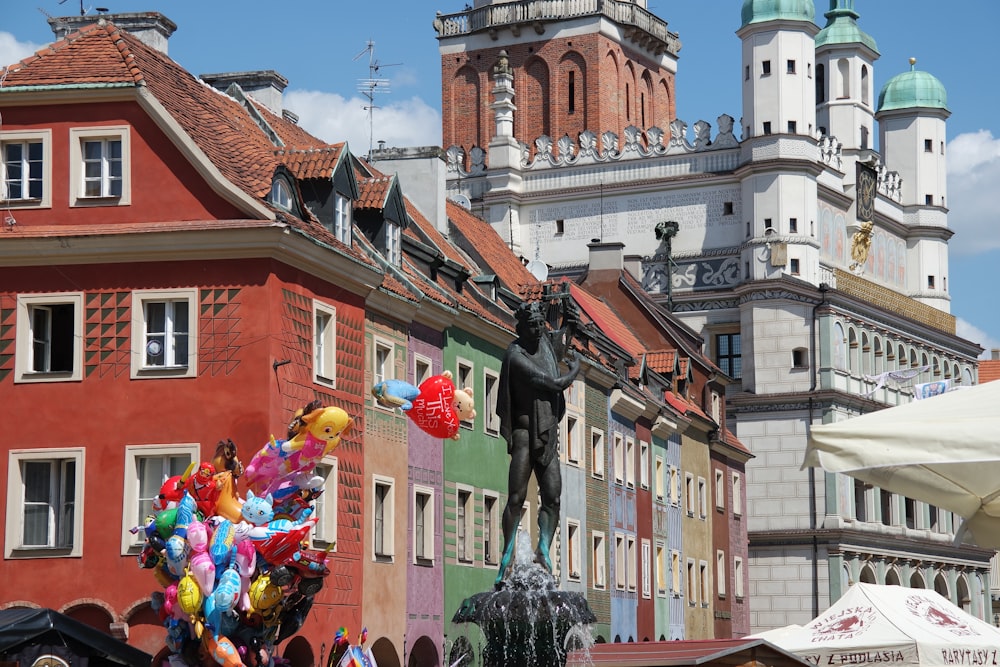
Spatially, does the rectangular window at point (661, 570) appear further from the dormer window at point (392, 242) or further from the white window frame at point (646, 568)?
the dormer window at point (392, 242)

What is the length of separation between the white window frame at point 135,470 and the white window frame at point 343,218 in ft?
18.0

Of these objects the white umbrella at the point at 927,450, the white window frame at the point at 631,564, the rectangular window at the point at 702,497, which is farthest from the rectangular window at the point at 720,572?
the white umbrella at the point at 927,450

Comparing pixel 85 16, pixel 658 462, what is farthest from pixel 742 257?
pixel 85 16

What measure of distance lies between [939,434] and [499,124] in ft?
229

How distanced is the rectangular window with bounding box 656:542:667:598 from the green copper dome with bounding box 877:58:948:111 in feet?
140

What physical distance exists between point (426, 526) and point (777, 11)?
47375 millimetres

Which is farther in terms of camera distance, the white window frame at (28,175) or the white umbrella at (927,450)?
the white window frame at (28,175)

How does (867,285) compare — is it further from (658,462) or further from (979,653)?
(979,653)

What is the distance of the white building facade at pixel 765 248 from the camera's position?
7569cm

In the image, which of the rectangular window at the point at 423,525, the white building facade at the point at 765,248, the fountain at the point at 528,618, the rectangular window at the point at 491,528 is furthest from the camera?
the white building facade at the point at 765,248

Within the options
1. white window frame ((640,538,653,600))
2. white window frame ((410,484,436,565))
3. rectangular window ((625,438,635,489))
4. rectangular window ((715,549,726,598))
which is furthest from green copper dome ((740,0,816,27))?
white window frame ((410,484,436,565))

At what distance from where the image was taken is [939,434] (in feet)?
34.1

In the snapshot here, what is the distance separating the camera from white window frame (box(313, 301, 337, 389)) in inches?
1206

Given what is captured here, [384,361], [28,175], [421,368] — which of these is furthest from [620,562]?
[28,175]
